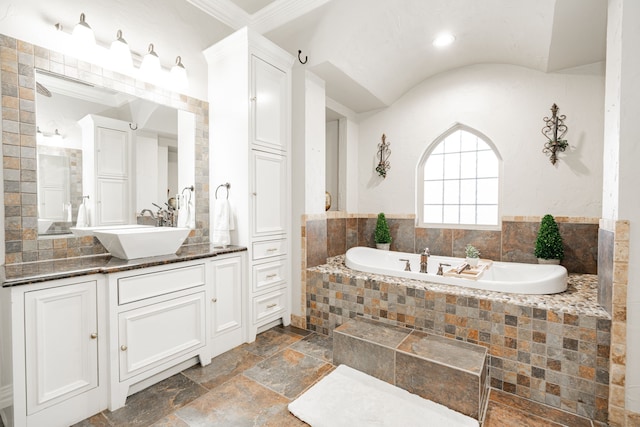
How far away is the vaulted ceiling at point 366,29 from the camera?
2.13 m

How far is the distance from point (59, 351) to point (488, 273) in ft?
10.3

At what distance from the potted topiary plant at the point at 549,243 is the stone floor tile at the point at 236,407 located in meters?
2.51

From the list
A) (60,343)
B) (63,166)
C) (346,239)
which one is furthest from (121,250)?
(346,239)

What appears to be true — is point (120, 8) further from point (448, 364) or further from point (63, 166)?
point (448, 364)

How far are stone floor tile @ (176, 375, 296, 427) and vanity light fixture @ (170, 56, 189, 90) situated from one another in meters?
2.31

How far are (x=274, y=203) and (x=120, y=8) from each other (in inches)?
71.3

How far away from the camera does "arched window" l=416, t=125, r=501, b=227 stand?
10.6 ft

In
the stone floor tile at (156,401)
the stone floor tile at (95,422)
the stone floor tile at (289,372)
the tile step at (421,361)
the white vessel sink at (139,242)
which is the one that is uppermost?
the white vessel sink at (139,242)

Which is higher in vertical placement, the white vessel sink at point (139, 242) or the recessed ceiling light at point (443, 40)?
the recessed ceiling light at point (443, 40)

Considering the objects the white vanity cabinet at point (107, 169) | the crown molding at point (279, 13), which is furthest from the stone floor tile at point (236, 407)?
the crown molding at point (279, 13)

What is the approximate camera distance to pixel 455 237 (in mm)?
3293

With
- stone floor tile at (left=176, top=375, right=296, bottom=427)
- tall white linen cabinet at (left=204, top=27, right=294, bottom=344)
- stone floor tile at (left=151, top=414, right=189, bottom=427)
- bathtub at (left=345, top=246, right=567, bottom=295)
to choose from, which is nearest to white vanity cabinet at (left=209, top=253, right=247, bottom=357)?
tall white linen cabinet at (left=204, top=27, right=294, bottom=344)

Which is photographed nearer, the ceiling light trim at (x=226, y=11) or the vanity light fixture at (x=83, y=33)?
the vanity light fixture at (x=83, y=33)

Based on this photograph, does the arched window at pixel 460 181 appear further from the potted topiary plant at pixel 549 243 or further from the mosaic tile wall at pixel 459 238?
the potted topiary plant at pixel 549 243
